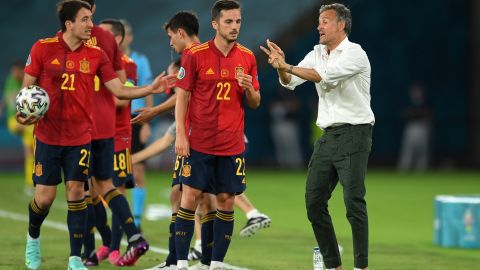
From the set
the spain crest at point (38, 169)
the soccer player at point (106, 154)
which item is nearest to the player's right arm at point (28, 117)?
the spain crest at point (38, 169)

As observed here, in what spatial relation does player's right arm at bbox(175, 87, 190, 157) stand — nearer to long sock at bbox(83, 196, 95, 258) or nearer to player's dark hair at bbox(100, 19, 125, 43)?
long sock at bbox(83, 196, 95, 258)

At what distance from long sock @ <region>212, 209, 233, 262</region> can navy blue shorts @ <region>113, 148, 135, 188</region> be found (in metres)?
2.09

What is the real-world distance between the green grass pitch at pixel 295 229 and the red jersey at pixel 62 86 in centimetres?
146

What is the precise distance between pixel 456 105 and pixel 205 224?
69.4ft

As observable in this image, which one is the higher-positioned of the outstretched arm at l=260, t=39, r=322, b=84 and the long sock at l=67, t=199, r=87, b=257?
the outstretched arm at l=260, t=39, r=322, b=84

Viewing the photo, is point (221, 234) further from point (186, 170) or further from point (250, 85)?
point (250, 85)

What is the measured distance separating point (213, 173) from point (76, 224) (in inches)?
56.1

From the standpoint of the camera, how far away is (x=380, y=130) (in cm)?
3022

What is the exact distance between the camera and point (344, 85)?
949 centimetres

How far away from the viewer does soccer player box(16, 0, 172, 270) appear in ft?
32.5

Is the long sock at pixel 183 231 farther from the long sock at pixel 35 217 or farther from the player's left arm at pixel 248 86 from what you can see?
the long sock at pixel 35 217

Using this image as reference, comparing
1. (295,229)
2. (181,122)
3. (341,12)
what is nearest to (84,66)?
(181,122)

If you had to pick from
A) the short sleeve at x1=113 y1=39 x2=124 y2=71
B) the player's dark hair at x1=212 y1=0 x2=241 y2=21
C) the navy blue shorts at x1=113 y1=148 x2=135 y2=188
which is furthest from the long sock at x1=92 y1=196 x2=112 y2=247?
the player's dark hair at x1=212 y1=0 x2=241 y2=21

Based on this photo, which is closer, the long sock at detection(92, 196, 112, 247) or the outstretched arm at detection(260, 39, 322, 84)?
Result: the outstretched arm at detection(260, 39, 322, 84)
